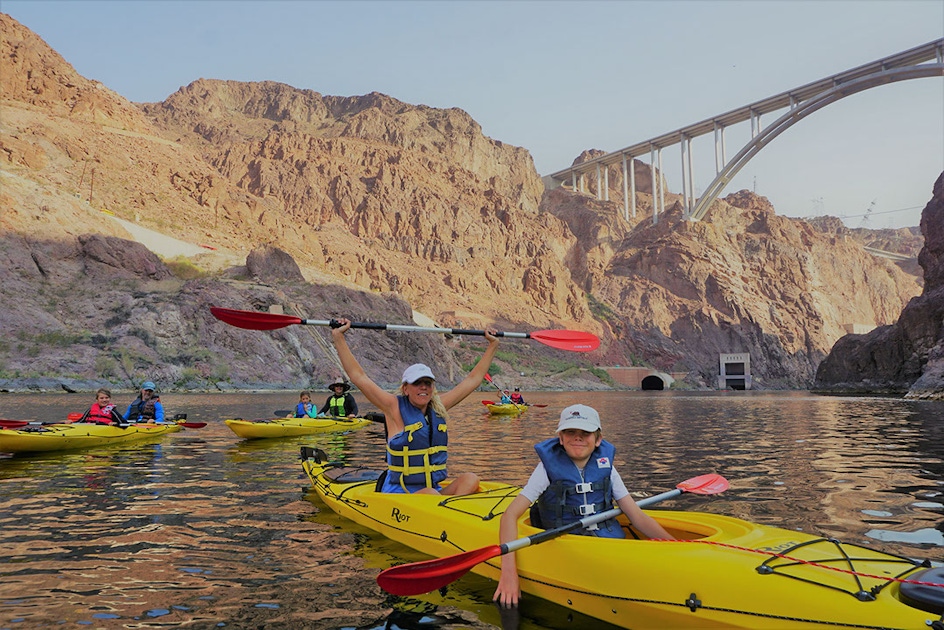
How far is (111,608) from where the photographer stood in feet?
15.9

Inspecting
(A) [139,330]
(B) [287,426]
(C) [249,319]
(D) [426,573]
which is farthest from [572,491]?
(A) [139,330]

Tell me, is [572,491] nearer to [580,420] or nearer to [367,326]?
[580,420]

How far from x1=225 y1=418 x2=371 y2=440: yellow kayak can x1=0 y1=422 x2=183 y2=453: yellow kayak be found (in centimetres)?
182

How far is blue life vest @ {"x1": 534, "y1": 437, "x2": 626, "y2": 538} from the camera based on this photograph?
497cm

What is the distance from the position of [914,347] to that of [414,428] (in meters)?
45.8

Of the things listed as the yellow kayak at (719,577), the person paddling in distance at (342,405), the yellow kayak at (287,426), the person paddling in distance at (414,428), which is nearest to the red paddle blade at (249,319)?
the person paddling in distance at (414,428)

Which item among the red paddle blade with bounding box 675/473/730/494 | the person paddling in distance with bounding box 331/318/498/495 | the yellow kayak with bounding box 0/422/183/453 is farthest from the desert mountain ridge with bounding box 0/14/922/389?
the red paddle blade with bounding box 675/473/730/494

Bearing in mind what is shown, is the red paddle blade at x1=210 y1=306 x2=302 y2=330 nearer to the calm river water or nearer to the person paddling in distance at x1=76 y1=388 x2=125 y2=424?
the calm river water

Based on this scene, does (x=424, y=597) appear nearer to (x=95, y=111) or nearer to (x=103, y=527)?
(x=103, y=527)

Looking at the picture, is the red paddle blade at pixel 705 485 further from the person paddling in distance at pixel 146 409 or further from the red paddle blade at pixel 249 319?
the person paddling in distance at pixel 146 409

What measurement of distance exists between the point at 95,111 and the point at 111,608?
84.8m

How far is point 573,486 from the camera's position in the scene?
499 centimetres

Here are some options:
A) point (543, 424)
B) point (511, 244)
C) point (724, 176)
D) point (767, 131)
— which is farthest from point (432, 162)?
point (543, 424)

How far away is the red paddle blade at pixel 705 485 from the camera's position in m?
5.82
